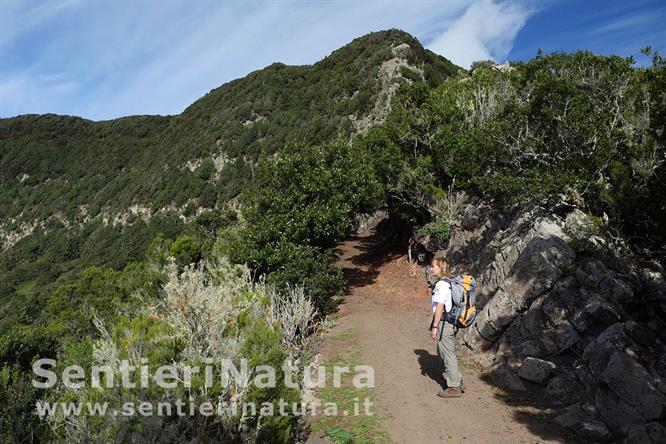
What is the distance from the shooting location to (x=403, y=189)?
17094 millimetres

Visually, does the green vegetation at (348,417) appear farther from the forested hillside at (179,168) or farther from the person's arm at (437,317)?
the forested hillside at (179,168)

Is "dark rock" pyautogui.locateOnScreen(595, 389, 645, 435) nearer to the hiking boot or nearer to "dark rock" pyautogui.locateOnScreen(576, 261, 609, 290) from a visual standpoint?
the hiking boot

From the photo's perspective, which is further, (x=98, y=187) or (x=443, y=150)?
(x=98, y=187)

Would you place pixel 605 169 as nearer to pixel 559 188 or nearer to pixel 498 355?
pixel 559 188

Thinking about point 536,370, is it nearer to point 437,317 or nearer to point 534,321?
point 534,321

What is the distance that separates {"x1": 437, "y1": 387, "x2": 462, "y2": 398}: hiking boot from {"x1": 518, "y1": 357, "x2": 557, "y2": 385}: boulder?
133 centimetres

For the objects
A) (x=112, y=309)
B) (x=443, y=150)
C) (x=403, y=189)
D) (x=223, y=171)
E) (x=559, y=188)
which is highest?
(x=223, y=171)

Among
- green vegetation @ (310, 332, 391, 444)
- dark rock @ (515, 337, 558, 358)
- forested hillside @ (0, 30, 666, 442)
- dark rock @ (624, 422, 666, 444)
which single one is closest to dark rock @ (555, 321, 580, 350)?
dark rock @ (515, 337, 558, 358)

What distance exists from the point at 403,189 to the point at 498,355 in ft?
32.1

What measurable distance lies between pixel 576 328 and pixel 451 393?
2719mm

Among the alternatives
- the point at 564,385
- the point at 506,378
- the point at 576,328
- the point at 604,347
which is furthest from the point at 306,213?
the point at 604,347

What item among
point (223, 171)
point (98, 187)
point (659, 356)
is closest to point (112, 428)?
point (659, 356)

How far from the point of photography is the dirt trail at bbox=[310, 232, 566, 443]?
18.0 feet

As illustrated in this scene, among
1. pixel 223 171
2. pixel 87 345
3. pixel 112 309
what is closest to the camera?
pixel 87 345
